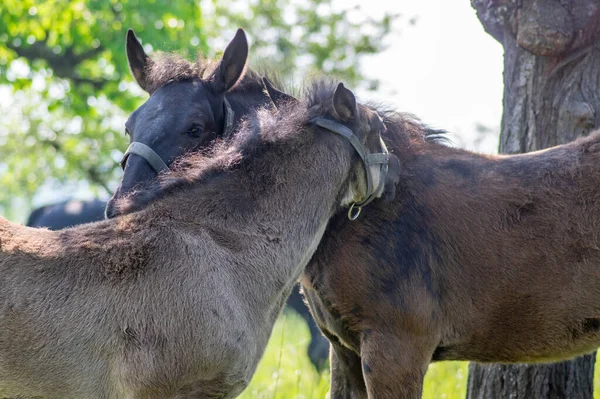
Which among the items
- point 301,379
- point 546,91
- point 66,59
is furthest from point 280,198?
point 66,59

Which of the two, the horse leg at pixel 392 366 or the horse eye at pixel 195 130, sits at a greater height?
the horse eye at pixel 195 130

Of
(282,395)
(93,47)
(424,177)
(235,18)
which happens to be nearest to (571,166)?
(424,177)

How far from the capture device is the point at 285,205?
4273 millimetres

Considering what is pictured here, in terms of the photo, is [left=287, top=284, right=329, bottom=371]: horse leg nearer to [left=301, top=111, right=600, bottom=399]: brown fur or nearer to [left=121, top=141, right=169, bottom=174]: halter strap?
[left=301, top=111, right=600, bottom=399]: brown fur

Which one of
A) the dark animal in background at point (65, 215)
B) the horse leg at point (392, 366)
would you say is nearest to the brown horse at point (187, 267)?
the horse leg at point (392, 366)

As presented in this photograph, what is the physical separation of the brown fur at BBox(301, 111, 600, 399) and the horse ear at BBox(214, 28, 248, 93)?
1331 mm

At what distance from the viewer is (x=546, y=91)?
576 centimetres

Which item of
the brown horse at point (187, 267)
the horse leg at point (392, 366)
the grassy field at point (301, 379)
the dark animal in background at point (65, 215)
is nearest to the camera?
the brown horse at point (187, 267)

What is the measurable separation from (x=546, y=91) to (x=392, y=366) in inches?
108

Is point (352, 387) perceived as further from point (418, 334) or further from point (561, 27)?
point (561, 27)

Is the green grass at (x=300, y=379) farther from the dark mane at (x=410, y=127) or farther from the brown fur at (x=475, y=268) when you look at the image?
the dark mane at (x=410, y=127)

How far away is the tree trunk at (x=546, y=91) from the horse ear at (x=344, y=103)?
186 cm

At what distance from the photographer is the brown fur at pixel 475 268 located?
172 inches

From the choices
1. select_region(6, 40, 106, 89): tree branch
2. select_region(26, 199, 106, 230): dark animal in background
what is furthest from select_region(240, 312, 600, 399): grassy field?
select_region(6, 40, 106, 89): tree branch
